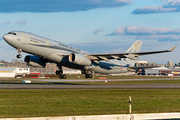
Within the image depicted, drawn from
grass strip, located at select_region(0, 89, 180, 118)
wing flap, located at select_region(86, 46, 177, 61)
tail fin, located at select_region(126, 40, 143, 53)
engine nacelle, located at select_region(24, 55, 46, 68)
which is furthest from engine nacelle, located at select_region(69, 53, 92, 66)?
tail fin, located at select_region(126, 40, 143, 53)

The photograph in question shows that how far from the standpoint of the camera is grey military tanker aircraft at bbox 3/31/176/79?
4013 centimetres

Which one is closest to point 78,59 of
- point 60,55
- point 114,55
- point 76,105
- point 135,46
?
point 60,55

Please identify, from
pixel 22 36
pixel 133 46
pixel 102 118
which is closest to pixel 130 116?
pixel 102 118

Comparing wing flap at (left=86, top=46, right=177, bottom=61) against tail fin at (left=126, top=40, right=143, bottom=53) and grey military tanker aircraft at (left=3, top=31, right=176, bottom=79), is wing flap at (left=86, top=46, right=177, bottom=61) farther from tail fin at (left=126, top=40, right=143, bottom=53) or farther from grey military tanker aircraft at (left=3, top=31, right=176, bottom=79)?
tail fin at (left=126, top=40, right=143, bottom=53)

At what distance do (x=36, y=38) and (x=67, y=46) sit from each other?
315 inches

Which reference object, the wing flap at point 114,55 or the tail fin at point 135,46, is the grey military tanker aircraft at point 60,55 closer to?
the wing flap at point 114,55

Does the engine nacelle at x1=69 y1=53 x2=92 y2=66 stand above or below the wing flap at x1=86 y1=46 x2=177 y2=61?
below

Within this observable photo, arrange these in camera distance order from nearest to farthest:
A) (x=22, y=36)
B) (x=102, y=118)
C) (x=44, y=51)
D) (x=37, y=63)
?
(x=102, y=118) < (x=22, y=36) < (x=44, y=51) < (x=37, y=63)

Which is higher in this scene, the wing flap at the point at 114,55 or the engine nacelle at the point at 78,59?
the wing flap at the point at 114,55

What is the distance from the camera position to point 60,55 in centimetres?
4569

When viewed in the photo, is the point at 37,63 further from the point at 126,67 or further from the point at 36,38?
the point at 126,67

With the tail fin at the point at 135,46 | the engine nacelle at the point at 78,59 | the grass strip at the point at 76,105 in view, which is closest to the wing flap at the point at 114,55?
the engine nacelle at the point at 78,59

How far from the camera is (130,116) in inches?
474

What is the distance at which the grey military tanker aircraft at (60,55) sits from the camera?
40.1 m
